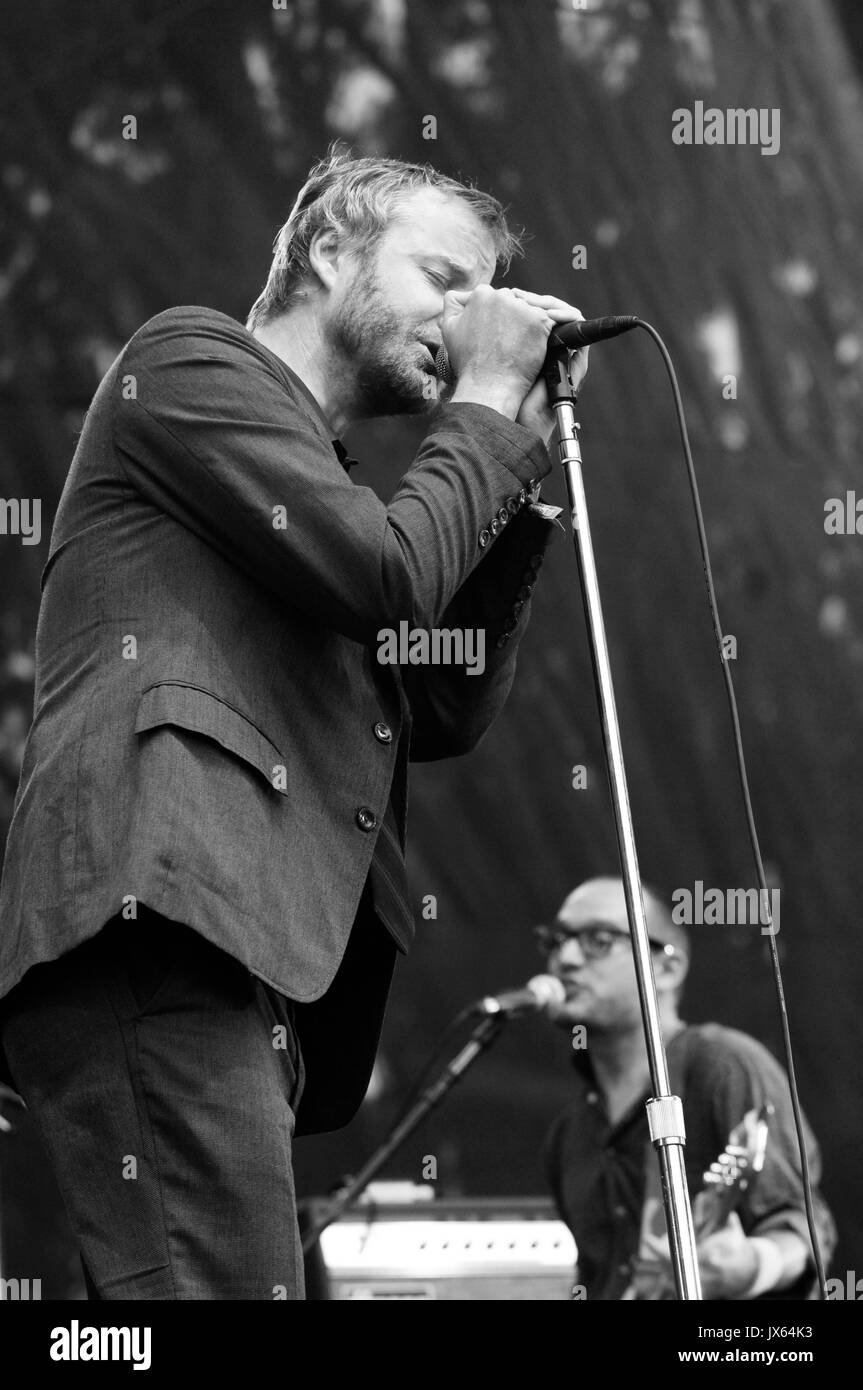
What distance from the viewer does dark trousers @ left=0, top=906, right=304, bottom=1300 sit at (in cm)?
140

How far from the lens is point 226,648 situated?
1.54 m

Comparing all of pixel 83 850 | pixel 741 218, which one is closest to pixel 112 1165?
pixel 83 850

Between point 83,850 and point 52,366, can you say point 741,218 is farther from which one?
point 83,850

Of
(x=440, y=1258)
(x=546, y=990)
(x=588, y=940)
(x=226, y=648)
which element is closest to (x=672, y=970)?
(x=588, y=940)

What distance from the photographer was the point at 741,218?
3.85m

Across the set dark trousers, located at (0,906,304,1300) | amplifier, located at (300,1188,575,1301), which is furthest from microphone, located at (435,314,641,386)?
amplifier, located at (300,1188,575,1301)

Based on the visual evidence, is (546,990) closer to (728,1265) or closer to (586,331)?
(728,1265)

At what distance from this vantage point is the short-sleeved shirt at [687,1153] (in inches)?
130

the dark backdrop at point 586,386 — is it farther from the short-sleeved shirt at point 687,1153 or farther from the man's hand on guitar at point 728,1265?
the man's hand on guitar at point 728,1265

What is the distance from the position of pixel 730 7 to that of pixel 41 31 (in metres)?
1.56

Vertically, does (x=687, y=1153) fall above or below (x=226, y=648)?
below

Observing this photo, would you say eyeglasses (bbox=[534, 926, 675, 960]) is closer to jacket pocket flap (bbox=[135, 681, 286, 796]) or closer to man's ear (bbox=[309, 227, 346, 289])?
man's ear (bbox=[309, 227, 346, 289])

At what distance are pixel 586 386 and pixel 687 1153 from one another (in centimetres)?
168

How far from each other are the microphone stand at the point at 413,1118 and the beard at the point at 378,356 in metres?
1.68
